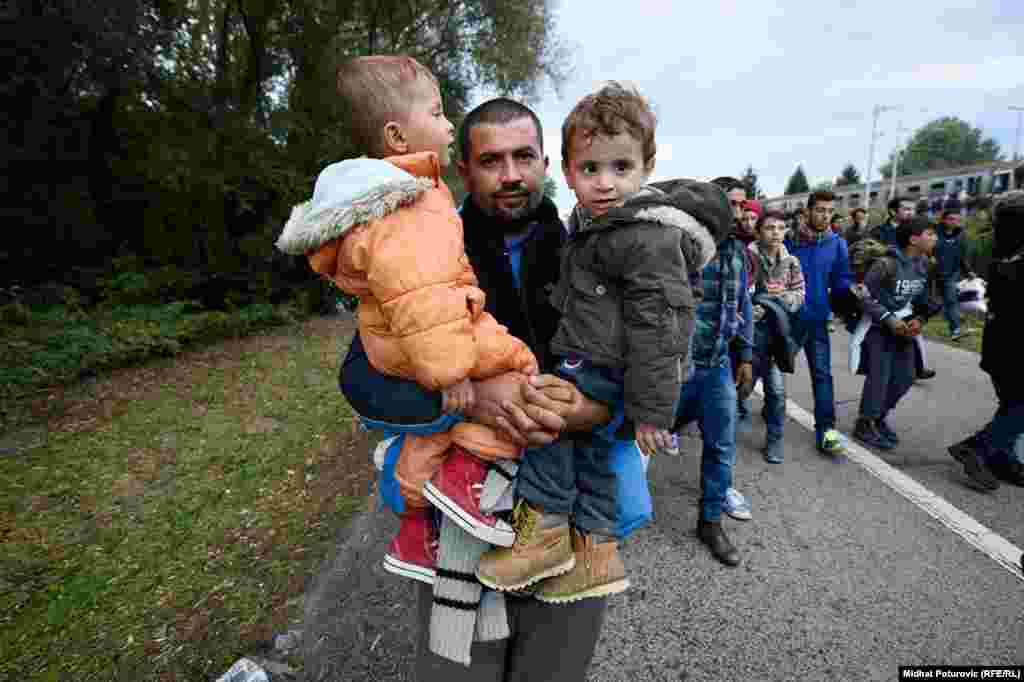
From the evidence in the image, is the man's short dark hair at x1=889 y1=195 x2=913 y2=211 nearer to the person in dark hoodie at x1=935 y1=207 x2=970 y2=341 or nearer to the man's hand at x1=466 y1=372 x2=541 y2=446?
the person in dark hoodie at x1=935 y1=207 x2=970 y2=341

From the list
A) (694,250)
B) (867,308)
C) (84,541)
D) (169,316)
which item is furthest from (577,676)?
(169,316)

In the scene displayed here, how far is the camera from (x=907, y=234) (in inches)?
188

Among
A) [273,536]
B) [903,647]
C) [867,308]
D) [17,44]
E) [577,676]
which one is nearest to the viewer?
[577,676]

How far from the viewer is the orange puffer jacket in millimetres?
1199

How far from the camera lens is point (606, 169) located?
64.3 inches

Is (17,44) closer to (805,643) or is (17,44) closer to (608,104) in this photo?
(608,104)

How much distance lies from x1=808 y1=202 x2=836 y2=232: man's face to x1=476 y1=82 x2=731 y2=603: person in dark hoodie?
392cm

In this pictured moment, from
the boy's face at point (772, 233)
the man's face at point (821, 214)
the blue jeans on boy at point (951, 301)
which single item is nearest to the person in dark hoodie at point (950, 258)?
the blue jeans on boy at point (951, 301)

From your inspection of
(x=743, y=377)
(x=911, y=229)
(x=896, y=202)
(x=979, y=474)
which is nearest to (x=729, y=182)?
(x=743, y=377)

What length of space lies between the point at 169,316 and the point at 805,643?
408 inches

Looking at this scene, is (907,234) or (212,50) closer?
(907,234)

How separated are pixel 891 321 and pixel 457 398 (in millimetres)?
4905

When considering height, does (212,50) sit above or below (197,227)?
above

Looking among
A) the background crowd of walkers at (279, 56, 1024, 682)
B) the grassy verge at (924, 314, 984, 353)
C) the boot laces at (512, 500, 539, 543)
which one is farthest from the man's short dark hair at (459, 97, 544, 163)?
the grassy verge at (924, 314, 984, 353)
